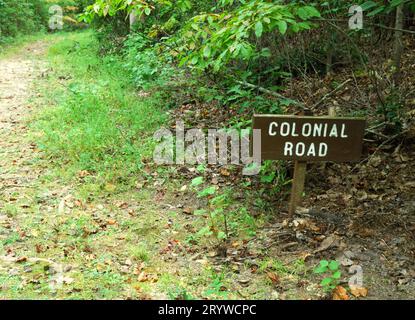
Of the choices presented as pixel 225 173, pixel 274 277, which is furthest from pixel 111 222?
pixel 274 277

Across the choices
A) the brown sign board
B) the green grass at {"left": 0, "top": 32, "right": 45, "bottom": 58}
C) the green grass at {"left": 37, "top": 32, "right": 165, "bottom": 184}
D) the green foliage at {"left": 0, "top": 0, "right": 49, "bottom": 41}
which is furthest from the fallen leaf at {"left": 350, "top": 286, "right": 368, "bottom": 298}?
the green foliage at {"left": 0, "top": 0, "right": 49, "bottom": 41}

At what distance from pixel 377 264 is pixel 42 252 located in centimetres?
323

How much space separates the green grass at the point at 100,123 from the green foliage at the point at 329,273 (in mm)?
3073

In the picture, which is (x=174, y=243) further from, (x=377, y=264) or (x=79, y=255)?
(x=377, y=264)

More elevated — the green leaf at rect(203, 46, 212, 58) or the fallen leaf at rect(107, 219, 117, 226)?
the green leaf at rect(203, 46, 212, 58)

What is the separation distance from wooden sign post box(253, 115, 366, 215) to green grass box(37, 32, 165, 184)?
2.52 metres

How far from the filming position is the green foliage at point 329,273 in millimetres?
3656

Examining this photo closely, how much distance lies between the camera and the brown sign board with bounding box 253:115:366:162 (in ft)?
13.4

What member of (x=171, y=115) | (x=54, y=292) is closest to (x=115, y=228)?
(x=54, y=292)

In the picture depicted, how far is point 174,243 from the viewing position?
4.54 m

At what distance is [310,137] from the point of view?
416 cm

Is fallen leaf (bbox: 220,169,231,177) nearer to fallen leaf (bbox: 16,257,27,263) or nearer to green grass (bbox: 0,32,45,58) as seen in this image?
fallen leaf (bbox: 16,257,27,263)

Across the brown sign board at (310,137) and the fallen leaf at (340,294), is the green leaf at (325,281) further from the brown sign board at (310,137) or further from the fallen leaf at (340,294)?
the brown sign board at (310,137)

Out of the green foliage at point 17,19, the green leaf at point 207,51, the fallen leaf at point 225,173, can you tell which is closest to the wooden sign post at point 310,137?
the green leaf at point 207,51
